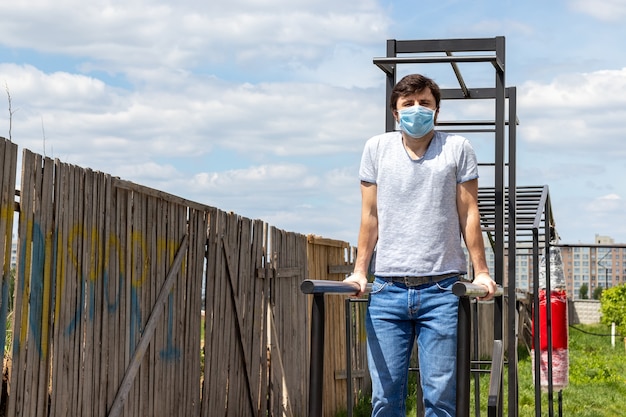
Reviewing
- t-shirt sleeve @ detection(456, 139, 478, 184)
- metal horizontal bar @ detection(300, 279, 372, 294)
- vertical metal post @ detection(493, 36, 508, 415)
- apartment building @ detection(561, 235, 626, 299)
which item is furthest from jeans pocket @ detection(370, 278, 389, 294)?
apartment building @ detection(561, 235, 626, 299)

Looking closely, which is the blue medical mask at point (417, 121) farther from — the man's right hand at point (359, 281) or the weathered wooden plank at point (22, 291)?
the weathered wooden plank at point (22, 291)

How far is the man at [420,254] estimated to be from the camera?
12.8 ft

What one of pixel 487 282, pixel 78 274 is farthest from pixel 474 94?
pixel 78 274

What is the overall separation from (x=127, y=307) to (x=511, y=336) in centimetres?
238

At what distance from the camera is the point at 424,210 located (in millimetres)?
3998

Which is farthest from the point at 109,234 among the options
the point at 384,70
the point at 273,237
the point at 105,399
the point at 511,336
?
the point at 273,237

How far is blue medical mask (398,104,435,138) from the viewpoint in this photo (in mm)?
4027

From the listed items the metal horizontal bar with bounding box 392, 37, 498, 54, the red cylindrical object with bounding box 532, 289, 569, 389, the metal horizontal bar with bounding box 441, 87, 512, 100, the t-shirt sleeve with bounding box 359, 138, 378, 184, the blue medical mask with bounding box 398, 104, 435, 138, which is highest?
the metal horizontal bar with bounding box 392, 37, 498, 54

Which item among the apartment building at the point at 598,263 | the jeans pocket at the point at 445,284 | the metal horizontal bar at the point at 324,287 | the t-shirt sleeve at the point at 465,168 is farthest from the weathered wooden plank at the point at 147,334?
the apartment building at the point at 598,263

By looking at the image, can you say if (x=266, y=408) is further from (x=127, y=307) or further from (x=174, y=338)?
(x=127, y=307)

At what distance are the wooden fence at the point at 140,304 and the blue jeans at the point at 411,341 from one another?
80.5 inches

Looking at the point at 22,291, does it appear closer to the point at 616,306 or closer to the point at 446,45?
the point at 446,45

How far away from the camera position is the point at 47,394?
5.54 metres

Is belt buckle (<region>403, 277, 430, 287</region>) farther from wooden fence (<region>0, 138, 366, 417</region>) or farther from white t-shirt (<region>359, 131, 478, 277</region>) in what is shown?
wooden fence (<region>0, 138, 366, 417</region>)
